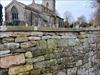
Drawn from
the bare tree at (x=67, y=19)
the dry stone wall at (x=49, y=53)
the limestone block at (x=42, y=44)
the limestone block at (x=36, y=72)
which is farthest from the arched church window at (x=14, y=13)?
the limestone block at (x=36, y=72)

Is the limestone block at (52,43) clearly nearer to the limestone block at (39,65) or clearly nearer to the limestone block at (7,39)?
the limestone block at (39,65)

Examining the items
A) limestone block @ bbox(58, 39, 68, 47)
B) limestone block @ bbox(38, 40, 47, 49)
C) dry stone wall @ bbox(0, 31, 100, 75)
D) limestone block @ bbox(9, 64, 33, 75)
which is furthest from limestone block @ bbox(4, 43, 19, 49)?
limestone block @ bbox(58, 39, 68, 47)

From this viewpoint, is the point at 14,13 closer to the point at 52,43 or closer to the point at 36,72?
the point at 52,43

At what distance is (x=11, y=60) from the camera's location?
274 cm

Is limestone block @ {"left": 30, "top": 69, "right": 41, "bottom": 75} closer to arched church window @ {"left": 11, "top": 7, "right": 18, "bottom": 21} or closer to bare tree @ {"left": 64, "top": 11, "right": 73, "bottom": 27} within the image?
bare tree @ {"left": 64, "top": 11, "right": 73, "bottom": 27}

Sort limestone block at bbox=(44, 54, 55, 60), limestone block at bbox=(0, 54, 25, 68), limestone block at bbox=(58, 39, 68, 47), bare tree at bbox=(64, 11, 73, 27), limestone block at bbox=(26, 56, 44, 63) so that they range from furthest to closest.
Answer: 1. bare tree at bbox=(64, 11, 73, 27)
2. limestone block at bbox=(58, 39, 68, 47)
3. limestone block at bbox=(44, 54, 55, 60)
4. limestone block at bbox=(26, 56, 44, 63)
5. limestone block at bbox=(0, 54, 25, 68)

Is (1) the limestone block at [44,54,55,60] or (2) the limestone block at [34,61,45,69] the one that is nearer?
(2) the limestone block at [34,61,45,69]

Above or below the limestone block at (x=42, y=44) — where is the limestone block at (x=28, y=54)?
below

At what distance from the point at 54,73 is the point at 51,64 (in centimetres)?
19

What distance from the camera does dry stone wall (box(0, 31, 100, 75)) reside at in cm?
275

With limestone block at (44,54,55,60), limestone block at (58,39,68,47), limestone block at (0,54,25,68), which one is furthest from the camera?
limestone block at (58,39,68,47)

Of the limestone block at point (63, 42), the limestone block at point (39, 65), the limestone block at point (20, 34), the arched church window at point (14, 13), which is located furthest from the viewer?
the arched church window at point (14, 13)

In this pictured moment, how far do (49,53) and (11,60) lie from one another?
797mm

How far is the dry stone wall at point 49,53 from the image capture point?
9.02ft
